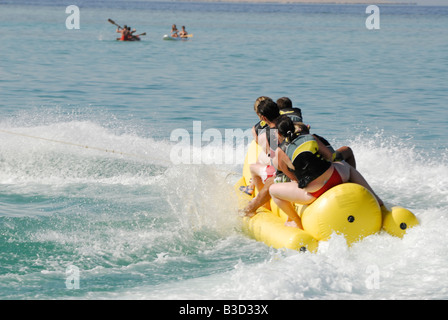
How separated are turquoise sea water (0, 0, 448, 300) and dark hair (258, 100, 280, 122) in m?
0.94

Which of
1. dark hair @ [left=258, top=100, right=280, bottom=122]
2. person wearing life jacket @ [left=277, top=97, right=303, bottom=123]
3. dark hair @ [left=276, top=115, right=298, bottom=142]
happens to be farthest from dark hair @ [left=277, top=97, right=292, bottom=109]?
dark hair @ [left=276, top=115, right=298, bottom=142]

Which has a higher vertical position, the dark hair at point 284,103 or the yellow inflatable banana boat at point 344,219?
the dark hair at point 284,103

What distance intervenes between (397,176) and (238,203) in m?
2.69

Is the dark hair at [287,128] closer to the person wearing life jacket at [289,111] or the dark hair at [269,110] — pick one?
the dark hair at [269,110]

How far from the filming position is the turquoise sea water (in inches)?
188

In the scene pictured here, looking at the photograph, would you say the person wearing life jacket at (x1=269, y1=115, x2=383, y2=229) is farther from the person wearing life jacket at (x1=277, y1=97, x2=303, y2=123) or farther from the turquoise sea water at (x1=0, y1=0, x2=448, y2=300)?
the person wearing life jacket at (x1=277, y1=97, x2=303, y2=123)

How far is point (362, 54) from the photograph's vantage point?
882 inches

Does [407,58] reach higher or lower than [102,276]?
higher

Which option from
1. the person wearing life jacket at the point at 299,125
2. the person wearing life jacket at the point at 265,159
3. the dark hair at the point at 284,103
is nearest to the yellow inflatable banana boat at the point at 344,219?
the person wearing life jacket at the point at 299,125

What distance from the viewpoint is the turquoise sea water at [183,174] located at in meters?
4.79

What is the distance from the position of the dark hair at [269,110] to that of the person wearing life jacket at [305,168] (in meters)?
0.37

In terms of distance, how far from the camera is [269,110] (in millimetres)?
5762
